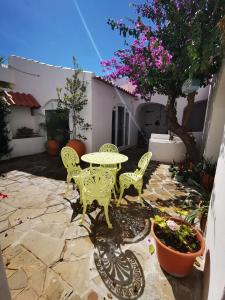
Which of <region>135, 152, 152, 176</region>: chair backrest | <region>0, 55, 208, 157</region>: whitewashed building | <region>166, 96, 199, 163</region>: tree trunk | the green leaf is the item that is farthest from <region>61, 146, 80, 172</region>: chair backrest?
<region>166, 96, 199, 163</region>: tree trunk

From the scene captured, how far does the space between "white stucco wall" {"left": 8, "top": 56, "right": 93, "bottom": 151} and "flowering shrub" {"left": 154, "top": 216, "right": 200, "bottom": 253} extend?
5.45m

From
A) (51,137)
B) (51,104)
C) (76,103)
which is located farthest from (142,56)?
(51,137)

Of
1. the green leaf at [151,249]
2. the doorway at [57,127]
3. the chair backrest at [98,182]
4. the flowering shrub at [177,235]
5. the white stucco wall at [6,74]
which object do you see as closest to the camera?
the flowering shrub at [177,235]

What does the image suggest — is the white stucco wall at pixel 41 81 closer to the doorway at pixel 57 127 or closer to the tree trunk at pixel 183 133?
the doorway at pixel 57 127

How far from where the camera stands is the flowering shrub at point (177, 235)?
6.53ft

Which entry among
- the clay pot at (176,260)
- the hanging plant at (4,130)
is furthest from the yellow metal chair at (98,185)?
the hanging plant at (4,130)

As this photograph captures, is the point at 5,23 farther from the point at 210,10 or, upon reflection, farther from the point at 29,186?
the point at 210,10

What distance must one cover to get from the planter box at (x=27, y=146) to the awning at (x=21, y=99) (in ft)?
5.56

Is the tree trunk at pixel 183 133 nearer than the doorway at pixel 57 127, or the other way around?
the tree trunk at pixel 183 133

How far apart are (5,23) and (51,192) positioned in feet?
17.9

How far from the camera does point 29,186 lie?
4.56 m

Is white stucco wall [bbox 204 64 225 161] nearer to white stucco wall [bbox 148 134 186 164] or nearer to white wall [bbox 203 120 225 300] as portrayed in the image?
white stucco wall [bbox 148 134 186 164]

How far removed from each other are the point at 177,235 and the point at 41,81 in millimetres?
8689

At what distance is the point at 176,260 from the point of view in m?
1.91
